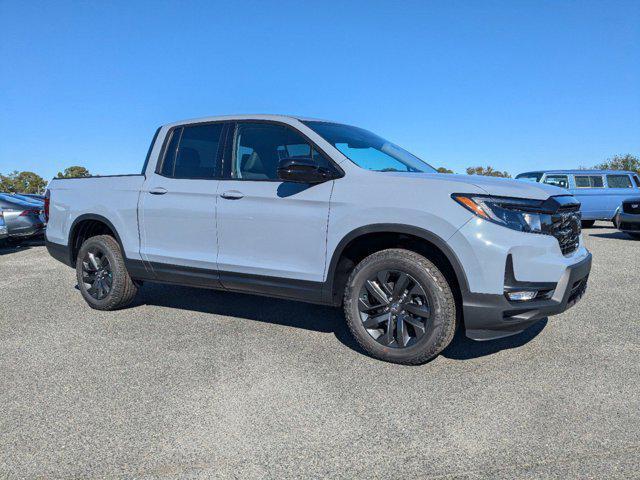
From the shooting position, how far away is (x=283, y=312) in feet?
16.5

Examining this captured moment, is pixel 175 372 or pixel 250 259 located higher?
pixel 250 259

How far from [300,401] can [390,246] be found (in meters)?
1.40

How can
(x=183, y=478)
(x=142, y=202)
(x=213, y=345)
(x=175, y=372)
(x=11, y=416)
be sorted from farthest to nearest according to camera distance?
(x=142, y=202) < (x=213, y=345) < (x=175, y=372) < (x=11, y=416) < (x=183, y=478)

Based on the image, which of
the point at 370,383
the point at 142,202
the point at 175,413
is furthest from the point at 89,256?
the point at 370,383

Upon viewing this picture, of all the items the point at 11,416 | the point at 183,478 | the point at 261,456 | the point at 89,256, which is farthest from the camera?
the point at 89,256

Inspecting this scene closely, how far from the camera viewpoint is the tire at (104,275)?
504 cm

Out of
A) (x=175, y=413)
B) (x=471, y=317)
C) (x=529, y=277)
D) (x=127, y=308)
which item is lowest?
(x=127, y=308)

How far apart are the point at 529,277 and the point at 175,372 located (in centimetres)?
249

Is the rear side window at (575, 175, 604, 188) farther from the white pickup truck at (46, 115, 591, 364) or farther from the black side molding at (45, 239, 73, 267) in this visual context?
the black side molding at (45, 239, 73, 267)

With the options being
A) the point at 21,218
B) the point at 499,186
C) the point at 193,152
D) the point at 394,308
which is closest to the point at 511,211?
the point at 499,186

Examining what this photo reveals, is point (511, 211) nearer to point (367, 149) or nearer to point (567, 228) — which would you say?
point (567, 228)

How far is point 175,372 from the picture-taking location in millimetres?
3463

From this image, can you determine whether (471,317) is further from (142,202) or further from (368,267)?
(142,202)

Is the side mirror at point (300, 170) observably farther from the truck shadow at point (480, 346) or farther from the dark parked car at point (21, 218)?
the dark parked car at point (21, 218)
